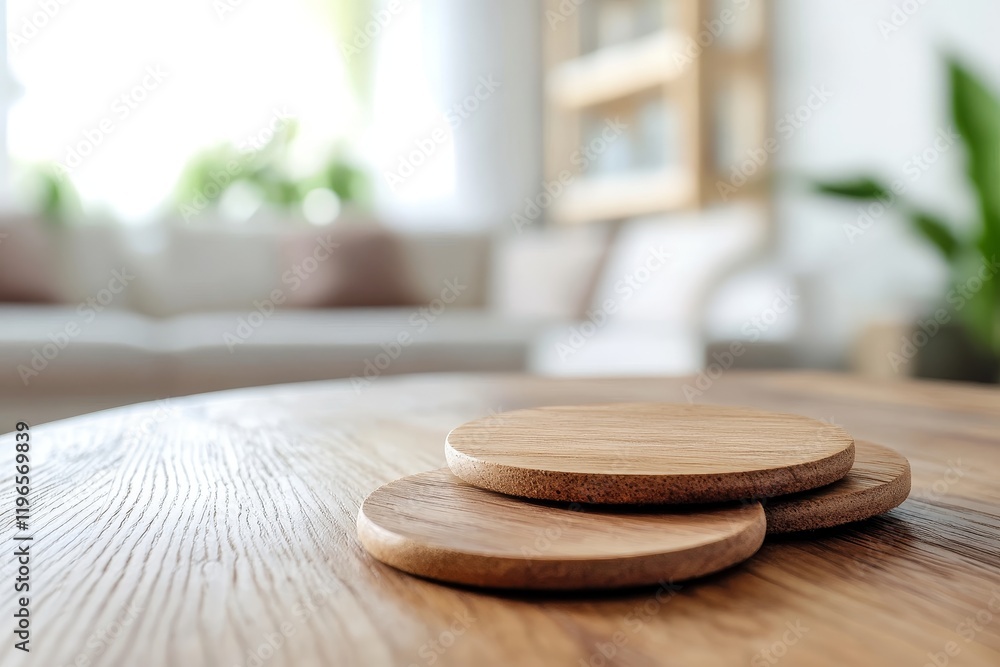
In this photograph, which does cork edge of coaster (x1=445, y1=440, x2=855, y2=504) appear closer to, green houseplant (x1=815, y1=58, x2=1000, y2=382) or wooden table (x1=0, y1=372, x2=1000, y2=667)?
wooden table (x1=0, y1=372, x2=1000, y2=667)

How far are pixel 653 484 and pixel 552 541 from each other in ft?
0.20

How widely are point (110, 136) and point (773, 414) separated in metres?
3.50

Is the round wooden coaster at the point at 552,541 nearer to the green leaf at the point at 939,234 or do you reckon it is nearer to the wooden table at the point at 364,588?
the wooden table at the point at 364,588

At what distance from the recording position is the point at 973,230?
2115 mm

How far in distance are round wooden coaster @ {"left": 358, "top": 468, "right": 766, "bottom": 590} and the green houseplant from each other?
77.9 inches

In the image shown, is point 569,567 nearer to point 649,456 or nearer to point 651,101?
point 649,456

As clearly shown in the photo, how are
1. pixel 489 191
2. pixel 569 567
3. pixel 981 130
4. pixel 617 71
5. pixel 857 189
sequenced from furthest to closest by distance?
1. pixel 489 191
2. pixel 617 71
3. pixel 857 189
4. pixel 981 130
5. pixel 569 567

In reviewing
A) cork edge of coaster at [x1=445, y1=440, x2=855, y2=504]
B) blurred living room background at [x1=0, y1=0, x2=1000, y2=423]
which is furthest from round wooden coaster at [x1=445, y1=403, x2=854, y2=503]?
blurred living room background at [x1=0, y1=0, x2=1000, y2=423]

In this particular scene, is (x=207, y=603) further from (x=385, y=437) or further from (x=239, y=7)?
(x=239, y=7)

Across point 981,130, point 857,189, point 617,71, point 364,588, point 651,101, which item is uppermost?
point 617,71

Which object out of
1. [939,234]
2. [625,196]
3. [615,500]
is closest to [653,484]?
[615,500]

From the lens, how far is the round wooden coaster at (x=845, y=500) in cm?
42

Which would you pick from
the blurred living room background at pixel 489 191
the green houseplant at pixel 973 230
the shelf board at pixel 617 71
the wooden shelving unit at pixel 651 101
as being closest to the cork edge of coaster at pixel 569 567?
the blurred living room background at pixel 489 191

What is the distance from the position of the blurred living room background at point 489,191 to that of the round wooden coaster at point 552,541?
0.77m
